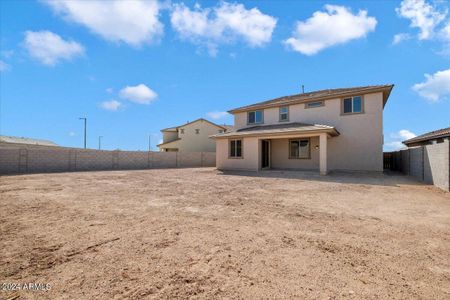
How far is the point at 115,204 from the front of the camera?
20.4 feet

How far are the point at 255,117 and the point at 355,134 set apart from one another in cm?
762

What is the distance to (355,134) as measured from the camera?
1451cm

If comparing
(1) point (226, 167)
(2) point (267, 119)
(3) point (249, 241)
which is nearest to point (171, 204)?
(3) point (249, 241)

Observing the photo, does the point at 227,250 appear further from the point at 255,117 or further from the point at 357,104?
the point at 255,117

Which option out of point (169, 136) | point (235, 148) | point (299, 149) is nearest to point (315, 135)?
point (299, 149)

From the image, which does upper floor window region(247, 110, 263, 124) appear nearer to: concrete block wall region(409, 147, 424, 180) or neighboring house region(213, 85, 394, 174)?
neighboring house region(213, 85, 394, 174)

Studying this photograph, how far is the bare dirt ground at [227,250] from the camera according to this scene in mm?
2428

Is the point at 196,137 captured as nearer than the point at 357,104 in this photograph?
No

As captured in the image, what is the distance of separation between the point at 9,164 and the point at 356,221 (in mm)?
21451

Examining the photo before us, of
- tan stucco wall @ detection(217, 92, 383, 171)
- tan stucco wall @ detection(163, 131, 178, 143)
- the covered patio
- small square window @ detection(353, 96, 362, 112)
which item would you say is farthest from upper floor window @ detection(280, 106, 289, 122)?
tan stucco wall @ detection(163, 131, 178, 143)

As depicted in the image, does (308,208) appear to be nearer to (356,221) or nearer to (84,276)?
(356,221)

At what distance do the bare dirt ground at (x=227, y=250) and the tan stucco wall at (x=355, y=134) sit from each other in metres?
8.74

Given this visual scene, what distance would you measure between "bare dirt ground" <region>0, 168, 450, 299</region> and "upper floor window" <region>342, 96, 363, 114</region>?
31.8 ft

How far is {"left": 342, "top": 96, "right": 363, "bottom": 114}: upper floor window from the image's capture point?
1444 cm
